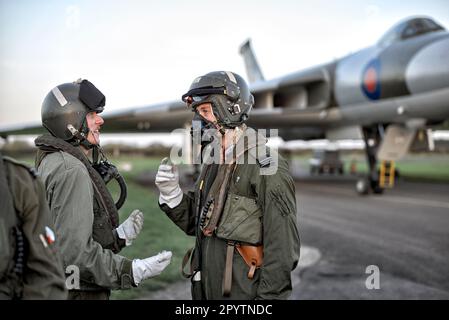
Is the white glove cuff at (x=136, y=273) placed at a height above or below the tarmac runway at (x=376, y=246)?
above

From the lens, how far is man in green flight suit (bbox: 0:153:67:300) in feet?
6.41

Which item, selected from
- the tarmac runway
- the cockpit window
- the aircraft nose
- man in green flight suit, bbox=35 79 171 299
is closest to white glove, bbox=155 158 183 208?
man in green flight suit, bbox=35 79 171 299

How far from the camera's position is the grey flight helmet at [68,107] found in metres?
3.10

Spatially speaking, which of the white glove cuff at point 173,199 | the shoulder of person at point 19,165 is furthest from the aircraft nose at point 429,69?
the shoulder of person at point 19,165

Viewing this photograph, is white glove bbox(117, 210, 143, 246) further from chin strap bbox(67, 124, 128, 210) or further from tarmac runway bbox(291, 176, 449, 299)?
tarmac runway bbox(291, 176, 449, 299)

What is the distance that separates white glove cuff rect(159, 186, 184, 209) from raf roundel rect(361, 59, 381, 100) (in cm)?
1085

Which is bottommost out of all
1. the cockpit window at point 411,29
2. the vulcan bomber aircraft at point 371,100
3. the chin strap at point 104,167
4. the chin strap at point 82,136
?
the chin strap at point 104,167

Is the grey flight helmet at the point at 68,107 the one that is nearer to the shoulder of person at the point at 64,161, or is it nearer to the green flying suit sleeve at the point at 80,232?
the shoulder of person at the point at 64,161

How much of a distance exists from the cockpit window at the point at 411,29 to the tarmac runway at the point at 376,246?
193 inches

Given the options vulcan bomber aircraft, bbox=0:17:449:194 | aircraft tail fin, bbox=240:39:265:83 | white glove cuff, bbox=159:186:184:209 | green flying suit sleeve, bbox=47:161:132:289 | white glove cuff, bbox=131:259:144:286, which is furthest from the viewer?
aircraft tail fin, bbox=240:39:265:83

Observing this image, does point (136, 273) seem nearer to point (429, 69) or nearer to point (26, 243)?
point (26, 243)

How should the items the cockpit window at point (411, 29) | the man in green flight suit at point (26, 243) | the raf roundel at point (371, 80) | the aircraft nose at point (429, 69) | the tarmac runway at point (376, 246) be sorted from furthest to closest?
the cockpit window at point (411, 29)
the raf roundel at point (371, 80)
the aircraft nose at point (429, 69)
the tarmac runway at point (376, 246)
the man in green flight suit at point (26, 243)

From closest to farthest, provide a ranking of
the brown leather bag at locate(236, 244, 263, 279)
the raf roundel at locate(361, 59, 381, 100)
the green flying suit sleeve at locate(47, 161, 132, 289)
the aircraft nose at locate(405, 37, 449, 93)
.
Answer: the green flying suit sleeve at locate(47, 161, 132, 289) → the brown leather bag at locate(236, 244, 263, 279) → the aircraft nose at locate(405, 37, 449, 93) → the raf roundel at locate(361, 59, 381, 100)
